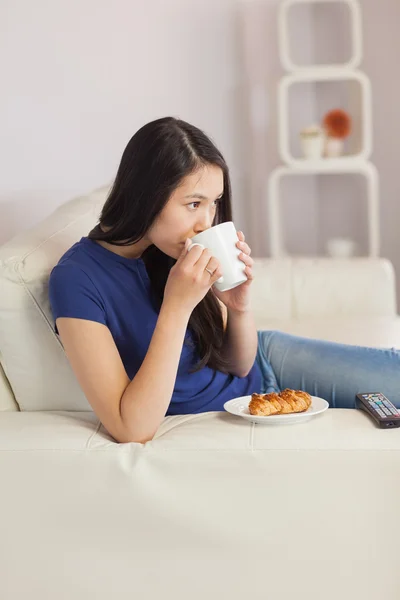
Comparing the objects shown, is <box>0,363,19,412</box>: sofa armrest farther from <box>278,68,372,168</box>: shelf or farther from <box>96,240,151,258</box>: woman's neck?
<box>278,68,372,168</box>: shelf

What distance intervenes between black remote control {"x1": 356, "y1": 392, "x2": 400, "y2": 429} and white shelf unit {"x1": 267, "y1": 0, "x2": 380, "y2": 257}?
2.03 m

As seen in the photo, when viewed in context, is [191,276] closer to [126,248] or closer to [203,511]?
[126,248]

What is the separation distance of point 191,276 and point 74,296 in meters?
0.20

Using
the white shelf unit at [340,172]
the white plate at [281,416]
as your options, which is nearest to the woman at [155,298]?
the white plate at [281,416]

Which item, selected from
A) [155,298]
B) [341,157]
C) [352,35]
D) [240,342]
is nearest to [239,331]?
[240,342]

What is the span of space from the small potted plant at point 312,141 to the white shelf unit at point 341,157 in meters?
0.03

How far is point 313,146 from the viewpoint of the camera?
3465mm

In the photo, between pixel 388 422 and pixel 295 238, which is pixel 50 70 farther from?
pixel 388 422

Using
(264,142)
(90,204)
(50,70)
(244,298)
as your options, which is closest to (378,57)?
(264,142)

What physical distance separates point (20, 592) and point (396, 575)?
58cm

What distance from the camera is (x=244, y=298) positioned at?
1647 millimetres

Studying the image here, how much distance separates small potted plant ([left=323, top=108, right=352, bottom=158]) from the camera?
351cm

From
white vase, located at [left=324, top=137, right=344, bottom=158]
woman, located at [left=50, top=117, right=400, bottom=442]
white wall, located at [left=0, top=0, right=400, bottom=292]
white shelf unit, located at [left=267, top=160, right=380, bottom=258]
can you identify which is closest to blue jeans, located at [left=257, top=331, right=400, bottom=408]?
woman, located at [left=50, top=117, right=400, bottom=442]

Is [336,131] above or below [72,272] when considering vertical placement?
below
